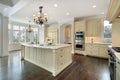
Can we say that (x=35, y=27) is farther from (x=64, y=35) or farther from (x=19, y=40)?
(x=64, y=35)

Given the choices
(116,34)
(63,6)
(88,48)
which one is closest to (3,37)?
(63,6)

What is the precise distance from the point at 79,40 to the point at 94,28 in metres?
1.38

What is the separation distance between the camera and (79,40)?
7875 mm

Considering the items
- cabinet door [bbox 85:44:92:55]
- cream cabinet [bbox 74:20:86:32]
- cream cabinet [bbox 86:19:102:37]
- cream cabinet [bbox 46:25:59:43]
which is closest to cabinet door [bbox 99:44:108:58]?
cabinet door [bbox 85:44:92:55]

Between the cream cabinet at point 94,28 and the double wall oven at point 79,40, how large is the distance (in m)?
0.43

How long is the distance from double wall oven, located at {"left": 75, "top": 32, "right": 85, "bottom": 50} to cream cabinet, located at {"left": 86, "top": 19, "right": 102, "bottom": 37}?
43cm

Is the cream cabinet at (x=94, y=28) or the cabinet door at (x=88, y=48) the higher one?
the cream cabinet at (x=94, y=28)

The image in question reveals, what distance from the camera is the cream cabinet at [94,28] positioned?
720 centimetres

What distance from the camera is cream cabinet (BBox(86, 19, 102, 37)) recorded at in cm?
720

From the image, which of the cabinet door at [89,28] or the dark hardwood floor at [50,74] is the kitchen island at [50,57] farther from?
the cabinet door at [89,28]

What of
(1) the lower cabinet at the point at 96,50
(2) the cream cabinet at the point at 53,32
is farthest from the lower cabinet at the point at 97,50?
(2) the cream cabinet at the point at 53,32

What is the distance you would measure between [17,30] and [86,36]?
6601 millimetres

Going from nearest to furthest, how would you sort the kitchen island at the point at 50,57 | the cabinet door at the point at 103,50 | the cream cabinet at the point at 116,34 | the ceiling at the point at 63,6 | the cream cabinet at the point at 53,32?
1. the kitchen island at the point at 50,57
2. the cream cabinet at the point at 116,34
3. the ceiling at the point at 63,6
4. the cabinet door at the point at 103,50
5. the cream cabinet at the point at 53,32

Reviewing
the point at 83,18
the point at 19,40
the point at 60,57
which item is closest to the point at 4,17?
the point at 19,40
